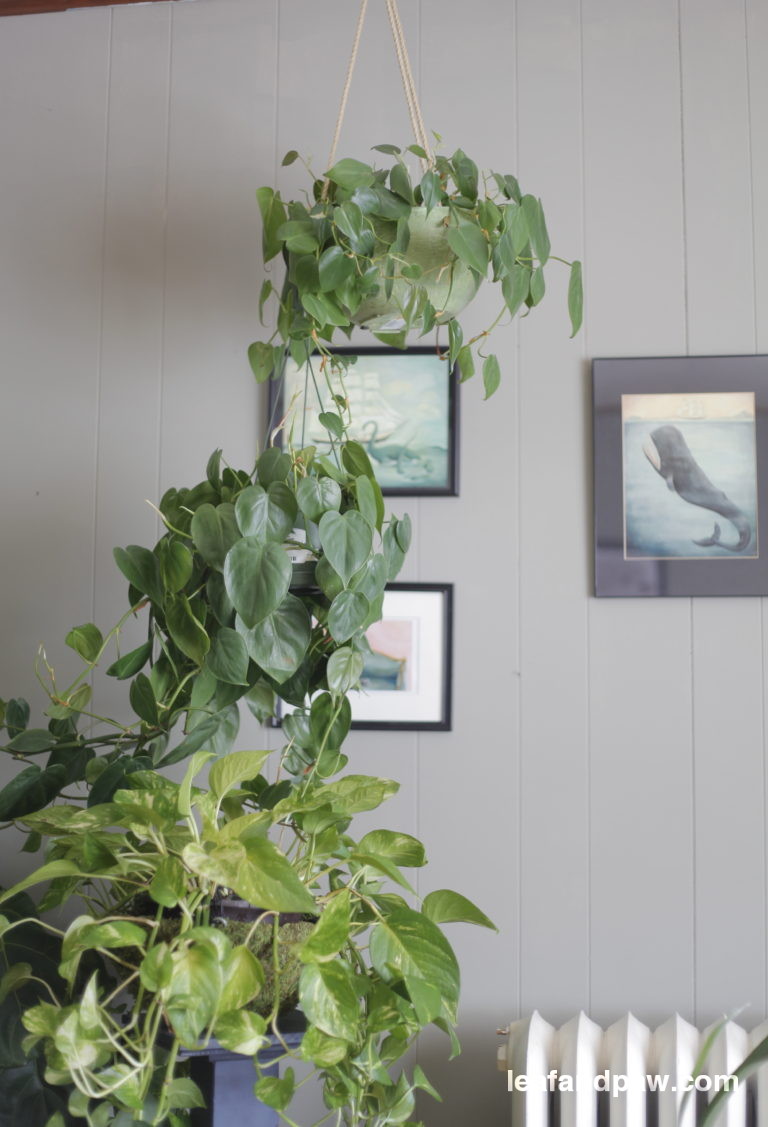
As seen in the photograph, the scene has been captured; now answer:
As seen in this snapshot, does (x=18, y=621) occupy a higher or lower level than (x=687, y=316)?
lower

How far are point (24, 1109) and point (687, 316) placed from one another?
1555mm

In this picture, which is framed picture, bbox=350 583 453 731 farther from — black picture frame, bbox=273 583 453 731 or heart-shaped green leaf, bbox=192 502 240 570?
heart-shaped green leaf, bbox=192 502 240 570

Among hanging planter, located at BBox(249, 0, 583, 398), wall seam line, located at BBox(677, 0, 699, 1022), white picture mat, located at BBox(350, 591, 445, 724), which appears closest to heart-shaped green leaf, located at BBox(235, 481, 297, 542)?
hanging planter, located at BBox(249, 0, 583, 398)

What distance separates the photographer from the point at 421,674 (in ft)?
5.62

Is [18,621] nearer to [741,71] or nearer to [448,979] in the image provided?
[448,979]

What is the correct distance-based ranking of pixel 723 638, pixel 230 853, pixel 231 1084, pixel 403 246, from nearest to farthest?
1. pixel 230 853
2. pixel 231 1084
3. pixel 403 246
4. pixel 723 638

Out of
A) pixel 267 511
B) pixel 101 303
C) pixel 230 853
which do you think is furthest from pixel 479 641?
pixel 101 303

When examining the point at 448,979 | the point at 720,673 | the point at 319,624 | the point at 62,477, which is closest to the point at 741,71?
the point at 720,673

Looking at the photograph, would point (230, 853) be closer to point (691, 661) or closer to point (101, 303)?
point (691, 661)

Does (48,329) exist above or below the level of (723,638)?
above

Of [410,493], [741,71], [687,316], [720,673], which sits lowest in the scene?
[720,673]

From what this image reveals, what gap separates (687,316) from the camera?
68.2 inches

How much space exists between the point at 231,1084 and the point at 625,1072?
60 centimetres

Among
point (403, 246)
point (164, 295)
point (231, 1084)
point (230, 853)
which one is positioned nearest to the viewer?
point (230, 853)
